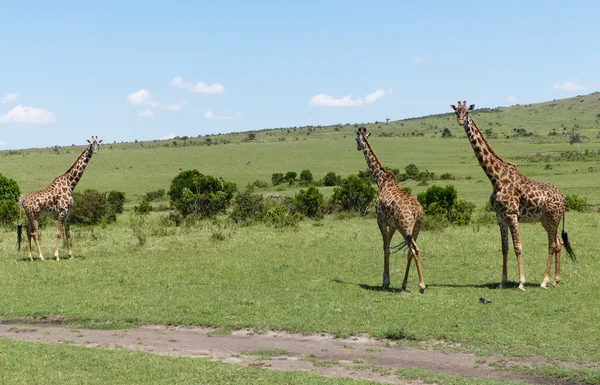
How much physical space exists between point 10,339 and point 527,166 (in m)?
50.0

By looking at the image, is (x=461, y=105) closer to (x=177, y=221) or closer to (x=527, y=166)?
(x=177, y=221)

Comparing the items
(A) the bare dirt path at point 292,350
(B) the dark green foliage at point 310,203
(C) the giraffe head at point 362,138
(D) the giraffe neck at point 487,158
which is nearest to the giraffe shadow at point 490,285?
(D) the giraffe neck at point 487,158

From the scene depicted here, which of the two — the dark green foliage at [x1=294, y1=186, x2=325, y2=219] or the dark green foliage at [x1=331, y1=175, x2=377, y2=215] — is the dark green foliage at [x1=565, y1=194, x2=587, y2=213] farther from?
the dark green foliage at [x1=294, y1=186, x2=325, y2=219]

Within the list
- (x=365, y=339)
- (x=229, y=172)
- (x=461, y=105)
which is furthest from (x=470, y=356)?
(x=229, y=172)

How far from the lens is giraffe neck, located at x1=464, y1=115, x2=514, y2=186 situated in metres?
15.6

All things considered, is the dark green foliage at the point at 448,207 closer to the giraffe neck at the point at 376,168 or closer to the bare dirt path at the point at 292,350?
the giraffe neck at the point at 376,168

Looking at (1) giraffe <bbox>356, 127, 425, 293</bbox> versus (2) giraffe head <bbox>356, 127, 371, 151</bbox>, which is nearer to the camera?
(1) giraffe <bbox>356, 127, 425, 293</bbox>

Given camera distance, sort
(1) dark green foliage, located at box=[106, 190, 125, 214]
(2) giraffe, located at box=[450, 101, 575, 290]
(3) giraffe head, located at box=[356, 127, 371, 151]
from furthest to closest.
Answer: (1) dark green foliage, located at box=[106, 190, 125, 214] → (3) giraffe head, located at box=[356, 127, 371, 151] → (2) giraffe, located at box=[450, 101, 575, 290]

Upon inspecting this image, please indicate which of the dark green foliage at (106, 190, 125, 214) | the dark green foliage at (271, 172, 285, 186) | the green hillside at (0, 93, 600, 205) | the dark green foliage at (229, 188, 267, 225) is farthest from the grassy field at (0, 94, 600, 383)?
the dark green foliage at (271, 172, 285, 186)

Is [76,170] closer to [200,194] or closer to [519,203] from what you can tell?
[519,203]

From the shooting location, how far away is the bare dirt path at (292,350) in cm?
1015

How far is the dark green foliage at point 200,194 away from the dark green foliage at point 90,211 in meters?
3.57

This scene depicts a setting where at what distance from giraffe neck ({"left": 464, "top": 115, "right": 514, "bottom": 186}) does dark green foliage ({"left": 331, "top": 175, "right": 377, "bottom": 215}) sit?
17.6m

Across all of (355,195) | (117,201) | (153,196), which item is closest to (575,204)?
(355,195)
